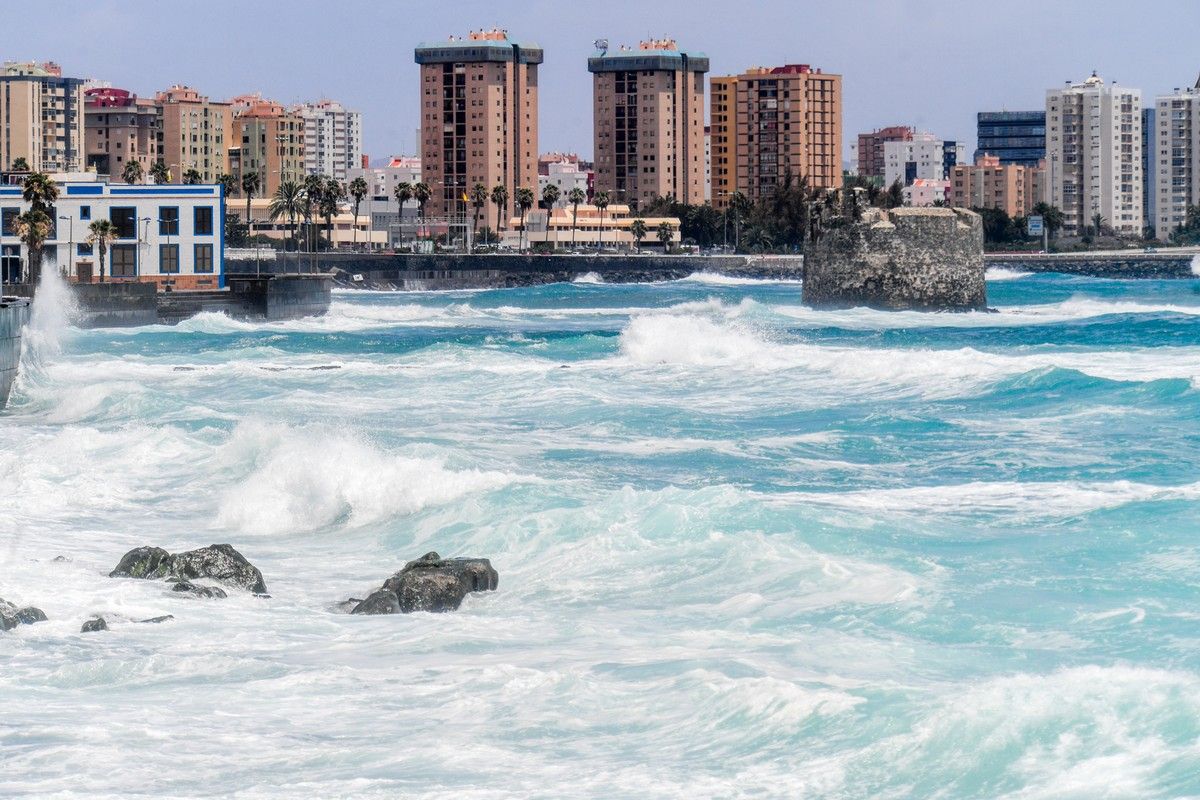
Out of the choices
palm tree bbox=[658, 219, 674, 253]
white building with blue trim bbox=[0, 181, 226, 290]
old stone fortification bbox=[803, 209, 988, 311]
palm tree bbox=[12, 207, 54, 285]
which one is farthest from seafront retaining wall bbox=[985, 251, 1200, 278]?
palm tree bbox=[12, 207, 54, 285]

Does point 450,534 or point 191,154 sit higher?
point 191,154

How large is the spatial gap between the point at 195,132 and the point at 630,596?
6963 inches

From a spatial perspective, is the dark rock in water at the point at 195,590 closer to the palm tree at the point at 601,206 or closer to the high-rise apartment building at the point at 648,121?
the palm tree at the point at 601,206

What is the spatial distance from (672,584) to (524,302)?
263ft

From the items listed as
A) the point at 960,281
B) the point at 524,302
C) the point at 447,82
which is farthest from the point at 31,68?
the point at 960,281

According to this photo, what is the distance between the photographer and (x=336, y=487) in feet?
60.8

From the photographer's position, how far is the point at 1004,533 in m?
15.6

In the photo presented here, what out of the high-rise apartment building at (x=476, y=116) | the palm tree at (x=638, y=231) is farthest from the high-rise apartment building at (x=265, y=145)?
the palm tree at (x=638, y=231)

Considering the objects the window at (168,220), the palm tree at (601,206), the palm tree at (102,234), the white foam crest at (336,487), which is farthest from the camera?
the palm tree at (601,206)

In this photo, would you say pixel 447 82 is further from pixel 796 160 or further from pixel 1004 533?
pixel 1004 533

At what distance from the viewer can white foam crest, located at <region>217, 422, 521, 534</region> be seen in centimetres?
1789

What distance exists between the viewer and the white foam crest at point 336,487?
1789 cm

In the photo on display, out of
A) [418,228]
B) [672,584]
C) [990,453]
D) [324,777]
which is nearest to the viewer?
[324,777]

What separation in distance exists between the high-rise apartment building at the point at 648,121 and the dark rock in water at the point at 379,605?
16803 centimetres
